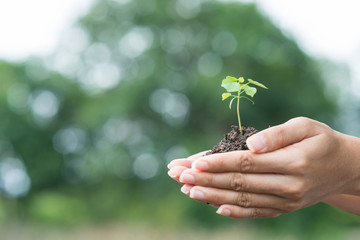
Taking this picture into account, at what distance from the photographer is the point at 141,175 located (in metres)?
17.1

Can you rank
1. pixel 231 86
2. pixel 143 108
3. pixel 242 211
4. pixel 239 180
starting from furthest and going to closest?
1. pixel 143 108
2. pixel 231 86
3. pixel 242 211
4. pixel 239 180

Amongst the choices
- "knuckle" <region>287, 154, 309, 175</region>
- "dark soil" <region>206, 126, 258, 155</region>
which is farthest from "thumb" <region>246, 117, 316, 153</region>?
"dark soil" <region>206, 126, 258, 155</region>

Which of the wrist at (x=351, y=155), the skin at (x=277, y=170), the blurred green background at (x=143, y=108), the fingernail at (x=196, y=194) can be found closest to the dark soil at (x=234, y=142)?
the skin at (x=277, y=170)

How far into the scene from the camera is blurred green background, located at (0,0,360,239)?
52.3 feet

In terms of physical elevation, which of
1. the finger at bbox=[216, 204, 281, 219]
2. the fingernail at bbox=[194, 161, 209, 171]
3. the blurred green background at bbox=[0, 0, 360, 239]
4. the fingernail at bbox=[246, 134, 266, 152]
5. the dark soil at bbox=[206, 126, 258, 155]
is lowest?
the finger at bbox=[216, 204, 281, 219]

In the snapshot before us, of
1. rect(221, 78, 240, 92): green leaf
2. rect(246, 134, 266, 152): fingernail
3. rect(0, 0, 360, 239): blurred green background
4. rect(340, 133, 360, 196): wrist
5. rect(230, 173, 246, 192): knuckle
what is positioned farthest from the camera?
rect(0, 0, 360, 239): blurred green background

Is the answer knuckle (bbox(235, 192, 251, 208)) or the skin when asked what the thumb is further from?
knuckle (bbox(235, 192, 251, 208))

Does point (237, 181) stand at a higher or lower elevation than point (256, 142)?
lower

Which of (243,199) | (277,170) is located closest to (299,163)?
(277,170)

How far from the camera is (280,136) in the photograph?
2166mm

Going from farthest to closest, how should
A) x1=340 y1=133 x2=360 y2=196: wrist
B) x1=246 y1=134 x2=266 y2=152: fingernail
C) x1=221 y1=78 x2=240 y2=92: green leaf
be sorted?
x1=221 y1=78 x2=240 y2=92: green leaf, x1=340 y1=133 x2=360 y2=196: wrist, x1=246 y1=134 x2=266 y2=152: fingernail

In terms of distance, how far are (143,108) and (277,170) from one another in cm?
1503

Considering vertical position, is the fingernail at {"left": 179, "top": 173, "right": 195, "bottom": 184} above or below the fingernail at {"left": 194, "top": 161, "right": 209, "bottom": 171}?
below

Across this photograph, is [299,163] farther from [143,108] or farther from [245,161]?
[143,108]
